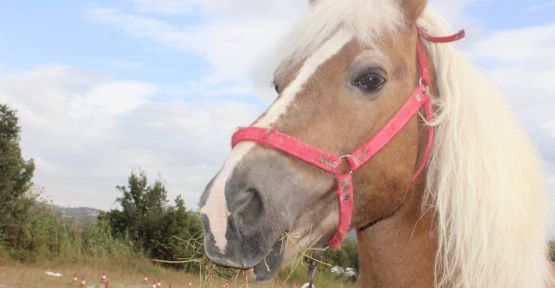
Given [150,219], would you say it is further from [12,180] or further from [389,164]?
[389,164]

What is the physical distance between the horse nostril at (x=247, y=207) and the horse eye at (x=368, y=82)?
771mm

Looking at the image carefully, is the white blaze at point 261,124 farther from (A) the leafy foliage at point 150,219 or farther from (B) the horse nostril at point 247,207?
(A) the leafy foliage at point 150,219

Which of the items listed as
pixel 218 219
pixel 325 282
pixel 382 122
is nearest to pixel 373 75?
pixel 382 122

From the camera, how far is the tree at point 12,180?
19031mm

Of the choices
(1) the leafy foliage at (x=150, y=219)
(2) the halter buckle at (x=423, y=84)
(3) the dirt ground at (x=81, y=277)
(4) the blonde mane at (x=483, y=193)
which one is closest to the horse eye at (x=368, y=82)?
(2) the halter buckle at (x=423, y=84)

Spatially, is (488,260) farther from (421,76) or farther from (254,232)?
(254,232)

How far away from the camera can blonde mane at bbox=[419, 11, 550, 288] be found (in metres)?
2.62

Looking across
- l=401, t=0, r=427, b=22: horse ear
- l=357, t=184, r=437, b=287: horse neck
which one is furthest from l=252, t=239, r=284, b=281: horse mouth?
l=401, t=0, r=427, b=22: horse ear

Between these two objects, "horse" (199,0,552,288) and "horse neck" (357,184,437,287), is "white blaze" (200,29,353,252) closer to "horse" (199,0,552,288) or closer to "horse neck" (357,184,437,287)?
"horse" (199,0,552,288)

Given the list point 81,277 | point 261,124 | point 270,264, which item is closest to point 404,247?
point 270,264

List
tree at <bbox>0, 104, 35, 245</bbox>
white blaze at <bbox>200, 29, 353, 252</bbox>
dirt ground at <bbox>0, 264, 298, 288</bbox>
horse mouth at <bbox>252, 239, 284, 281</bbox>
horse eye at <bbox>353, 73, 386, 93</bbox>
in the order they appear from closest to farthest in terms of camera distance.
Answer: white blaze at <bbox>200, 29, 353, 252</bbox>
horse mouth at <bbox>252, 239, 284, 281</bbox>
horse eye at <bbox>353, 73, 386, 93</bbox>
dirt ground at <bbox>0, 264, 298, 288</bbox>
tree at <bbox>0, 104, 35, 245</bbox>

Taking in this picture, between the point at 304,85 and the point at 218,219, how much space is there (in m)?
0.80

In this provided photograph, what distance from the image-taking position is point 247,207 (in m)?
2.27

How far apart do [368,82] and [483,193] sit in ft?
2.65
